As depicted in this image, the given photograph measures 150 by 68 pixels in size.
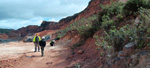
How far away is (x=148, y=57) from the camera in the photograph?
2393mm

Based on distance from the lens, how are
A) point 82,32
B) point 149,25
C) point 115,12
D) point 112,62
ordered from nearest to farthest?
point 149,25
point 112,62
point 115,12
point 82,32

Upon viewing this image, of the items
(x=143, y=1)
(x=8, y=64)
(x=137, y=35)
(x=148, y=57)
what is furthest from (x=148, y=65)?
(x=8, y=64)

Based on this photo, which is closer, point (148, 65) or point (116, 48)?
point (148, 65)

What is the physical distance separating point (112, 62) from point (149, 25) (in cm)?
125

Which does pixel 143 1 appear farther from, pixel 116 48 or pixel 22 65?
pixel 22 65

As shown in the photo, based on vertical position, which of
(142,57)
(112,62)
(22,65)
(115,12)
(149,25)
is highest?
(115,12)

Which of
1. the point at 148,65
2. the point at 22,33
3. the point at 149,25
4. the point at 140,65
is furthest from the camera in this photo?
the point at 22,33

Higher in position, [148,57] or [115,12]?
[115,12]

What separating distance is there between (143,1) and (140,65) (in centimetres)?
386

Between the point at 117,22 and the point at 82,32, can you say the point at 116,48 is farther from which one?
the point at 82,32

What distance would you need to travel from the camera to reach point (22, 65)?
20.4ft

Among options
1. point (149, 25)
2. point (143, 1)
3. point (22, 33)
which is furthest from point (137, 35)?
point (22, 33)

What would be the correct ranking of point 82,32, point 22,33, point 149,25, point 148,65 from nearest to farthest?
point 148,65, point 149,25, point 82,32, point 22,33

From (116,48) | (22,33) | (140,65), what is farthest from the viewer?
(22,33)
